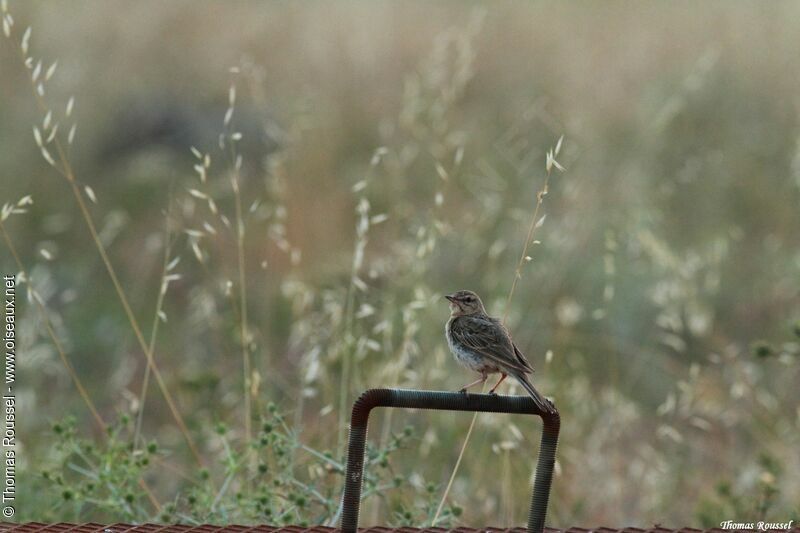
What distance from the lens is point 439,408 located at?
7.80 feet

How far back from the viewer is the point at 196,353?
6348mm

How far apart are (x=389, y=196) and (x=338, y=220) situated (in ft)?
1.12

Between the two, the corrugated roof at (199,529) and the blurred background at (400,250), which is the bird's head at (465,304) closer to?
the blurred background at (400,250)

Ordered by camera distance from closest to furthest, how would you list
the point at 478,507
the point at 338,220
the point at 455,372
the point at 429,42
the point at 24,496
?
the point at 24,496, the point at 478,507, the point at 455,372, the point at 338,220, the point at 429,42

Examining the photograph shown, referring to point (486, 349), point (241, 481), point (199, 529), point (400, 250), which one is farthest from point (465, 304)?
point (400, 250)

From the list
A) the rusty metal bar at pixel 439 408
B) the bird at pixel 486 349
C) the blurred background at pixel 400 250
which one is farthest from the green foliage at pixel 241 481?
the rusty metal bar at pixel 439 408

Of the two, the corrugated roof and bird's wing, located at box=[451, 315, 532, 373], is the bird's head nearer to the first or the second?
bird's wing, located at box=[451, 315, 532, 373]

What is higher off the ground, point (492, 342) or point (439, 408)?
point (439, 408)

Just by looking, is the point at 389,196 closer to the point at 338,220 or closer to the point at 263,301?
the point at 338,220

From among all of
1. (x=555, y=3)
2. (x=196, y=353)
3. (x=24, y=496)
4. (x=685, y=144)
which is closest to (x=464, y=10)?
(x=555, y=3)

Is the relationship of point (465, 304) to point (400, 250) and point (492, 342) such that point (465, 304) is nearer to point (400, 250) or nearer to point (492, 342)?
point (492, 342)

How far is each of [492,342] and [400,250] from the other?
2060mm

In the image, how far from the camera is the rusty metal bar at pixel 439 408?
7.77 ft

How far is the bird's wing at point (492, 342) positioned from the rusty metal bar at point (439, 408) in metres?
0.77
